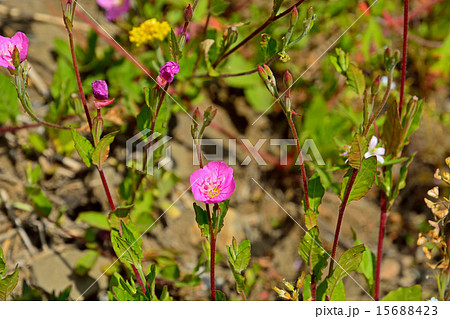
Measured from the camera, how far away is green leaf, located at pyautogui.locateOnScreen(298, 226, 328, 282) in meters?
1.11

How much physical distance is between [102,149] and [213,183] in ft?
0.88

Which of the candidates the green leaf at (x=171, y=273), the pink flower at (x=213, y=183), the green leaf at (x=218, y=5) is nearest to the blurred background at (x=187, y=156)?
the green leaf at (x=171, y=273)

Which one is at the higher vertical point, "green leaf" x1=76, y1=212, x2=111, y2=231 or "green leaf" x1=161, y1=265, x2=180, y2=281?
"green leaf" x1=76, y1=212, x2=111, y2=231

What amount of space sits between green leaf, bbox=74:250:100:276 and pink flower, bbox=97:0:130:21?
38.2 inches

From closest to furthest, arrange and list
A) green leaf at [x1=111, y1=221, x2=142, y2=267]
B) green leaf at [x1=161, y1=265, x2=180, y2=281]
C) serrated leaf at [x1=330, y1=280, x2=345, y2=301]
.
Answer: green leaf at [x1=111, y1=221, x2=142, y2=267], serrated leaf at [x1=330, y1=280, x2=345, y2=301], green leaf at [x1=161, y1=265, x2=180, y2=281]

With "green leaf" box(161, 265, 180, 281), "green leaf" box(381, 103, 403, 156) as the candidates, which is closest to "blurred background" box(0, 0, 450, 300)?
"green leaf" box(161, 265, 180, 281)

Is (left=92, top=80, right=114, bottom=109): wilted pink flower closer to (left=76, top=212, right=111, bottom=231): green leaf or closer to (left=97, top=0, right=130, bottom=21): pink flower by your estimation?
(left=76, top=212, right=111, bottom=231): green leaf

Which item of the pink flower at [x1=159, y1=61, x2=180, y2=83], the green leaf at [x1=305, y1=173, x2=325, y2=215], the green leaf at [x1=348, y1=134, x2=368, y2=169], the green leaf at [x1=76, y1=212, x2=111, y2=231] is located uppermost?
the pink flower at [x1=159, y1=61, x2=180, y2=83]

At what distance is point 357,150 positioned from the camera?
3.34 ft

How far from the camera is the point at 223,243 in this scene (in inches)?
71.3

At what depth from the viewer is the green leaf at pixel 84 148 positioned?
3.61 feet

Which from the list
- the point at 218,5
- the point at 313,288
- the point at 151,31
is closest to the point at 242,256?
the point at 313,288

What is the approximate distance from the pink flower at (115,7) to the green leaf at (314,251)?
Result: 127 centimetres

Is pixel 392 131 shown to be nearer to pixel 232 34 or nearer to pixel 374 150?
pixel 374 150
